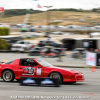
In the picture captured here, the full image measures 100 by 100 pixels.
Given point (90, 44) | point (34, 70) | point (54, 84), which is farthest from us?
point (90, 44)

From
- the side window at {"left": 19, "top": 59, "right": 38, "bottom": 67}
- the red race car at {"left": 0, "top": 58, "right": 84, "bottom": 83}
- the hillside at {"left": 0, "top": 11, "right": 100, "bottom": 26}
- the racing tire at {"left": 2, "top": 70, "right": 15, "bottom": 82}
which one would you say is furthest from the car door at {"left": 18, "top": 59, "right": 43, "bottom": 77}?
the hillside at {"left": 0, "top": 11, "right": 100, "bottom": 26}

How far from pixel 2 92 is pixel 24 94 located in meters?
0.90

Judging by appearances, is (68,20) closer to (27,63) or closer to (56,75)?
(27,63)

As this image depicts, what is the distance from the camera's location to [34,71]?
11180mm

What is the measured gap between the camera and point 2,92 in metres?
8.98

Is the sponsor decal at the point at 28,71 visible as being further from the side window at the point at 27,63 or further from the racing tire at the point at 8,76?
the racing tire at the point at 8,76

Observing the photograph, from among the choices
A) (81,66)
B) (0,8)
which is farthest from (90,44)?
(0,8)

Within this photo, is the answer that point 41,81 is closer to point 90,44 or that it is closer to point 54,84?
point 54,84

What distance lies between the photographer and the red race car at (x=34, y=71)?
10922mm

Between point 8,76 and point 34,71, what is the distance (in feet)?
4.21

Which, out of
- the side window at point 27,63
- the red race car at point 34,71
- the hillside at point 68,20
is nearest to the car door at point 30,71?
the red race car at point 34,71

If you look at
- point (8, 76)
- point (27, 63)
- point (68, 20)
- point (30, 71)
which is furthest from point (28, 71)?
point (68, 20)

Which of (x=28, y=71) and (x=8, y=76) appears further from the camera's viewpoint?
(x=8, y=76)

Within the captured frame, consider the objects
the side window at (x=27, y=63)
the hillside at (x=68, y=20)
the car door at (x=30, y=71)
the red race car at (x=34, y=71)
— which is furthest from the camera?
the hillside at (x=68, y=20)
